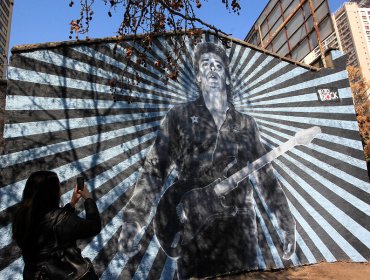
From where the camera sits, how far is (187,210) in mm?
6340

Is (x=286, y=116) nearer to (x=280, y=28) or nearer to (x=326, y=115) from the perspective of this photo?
(x=326, y=115)

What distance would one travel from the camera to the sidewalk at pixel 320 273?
617 cm

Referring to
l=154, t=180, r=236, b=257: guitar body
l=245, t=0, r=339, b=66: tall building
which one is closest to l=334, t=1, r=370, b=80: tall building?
l=245, t=0, r=339, b=66: tall building

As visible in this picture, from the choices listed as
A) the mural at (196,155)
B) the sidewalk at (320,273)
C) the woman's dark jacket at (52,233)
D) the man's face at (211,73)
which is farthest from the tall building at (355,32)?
the woman's dark jacket at (52,233)

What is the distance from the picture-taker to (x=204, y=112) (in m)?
7.28

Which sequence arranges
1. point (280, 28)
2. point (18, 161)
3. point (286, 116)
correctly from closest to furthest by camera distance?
point (18, 161), point (286, 116), point (280, 28)

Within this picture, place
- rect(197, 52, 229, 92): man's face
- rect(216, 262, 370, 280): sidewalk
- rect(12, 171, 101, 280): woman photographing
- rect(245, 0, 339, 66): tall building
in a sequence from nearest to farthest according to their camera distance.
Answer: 1. rect(12, 171, 101, 280): woman photographing
2. rect(216, 262, 370, 280): sidewalk
3. rect(197, 52, 229, 92): man's face
4. rect(245, 0, 339, 66): tall building

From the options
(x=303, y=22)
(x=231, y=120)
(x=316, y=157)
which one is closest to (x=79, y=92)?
(x=231, y=120)

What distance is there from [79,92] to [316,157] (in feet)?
18.8

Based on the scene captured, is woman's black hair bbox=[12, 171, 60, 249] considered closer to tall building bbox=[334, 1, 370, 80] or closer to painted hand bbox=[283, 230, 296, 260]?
painted hand bbox=[283, 230, 296, 260]

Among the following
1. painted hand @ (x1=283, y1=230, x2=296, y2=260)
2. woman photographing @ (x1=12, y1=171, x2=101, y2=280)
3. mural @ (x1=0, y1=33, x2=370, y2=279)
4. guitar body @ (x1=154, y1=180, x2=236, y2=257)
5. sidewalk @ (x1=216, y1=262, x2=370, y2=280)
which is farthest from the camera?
painted hand @ (x1=283, y1=230, x2=296, y2=260)

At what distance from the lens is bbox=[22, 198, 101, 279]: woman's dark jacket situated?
2.09 meters

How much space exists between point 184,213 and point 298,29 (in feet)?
25.4

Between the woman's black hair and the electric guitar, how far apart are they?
3.97 m
